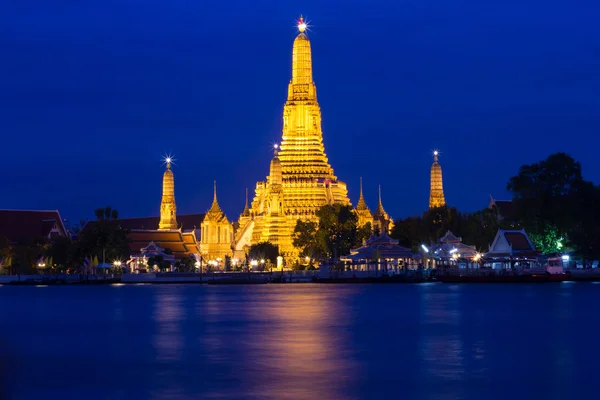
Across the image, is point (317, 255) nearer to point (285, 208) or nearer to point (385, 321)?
point (285, 208)

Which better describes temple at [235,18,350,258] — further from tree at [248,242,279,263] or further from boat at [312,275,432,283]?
boat at [312,275,432,283]

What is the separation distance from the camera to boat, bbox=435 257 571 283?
6912 cm

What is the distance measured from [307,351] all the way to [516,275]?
46203 millimetres

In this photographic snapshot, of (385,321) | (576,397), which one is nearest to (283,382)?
(576,397)

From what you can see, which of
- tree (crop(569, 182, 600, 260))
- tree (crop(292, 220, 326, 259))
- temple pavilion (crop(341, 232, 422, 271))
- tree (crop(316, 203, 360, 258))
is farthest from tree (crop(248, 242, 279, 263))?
tree (crop(569, 182, 600, 260))

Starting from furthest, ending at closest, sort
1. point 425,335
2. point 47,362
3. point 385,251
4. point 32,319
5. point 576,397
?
point 385,251 → point 32,319 → point 425,335 → point 47,362 → point 576,397

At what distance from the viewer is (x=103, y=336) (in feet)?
104

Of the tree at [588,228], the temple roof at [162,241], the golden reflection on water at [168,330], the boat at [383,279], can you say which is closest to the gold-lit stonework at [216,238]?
the temple roof at [162,241]

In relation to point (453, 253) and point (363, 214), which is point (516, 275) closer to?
point (453, 253)

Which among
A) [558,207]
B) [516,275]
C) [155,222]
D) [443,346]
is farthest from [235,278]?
[443,346]

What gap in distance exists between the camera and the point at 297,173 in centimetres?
9494

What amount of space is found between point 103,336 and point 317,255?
56.4 m

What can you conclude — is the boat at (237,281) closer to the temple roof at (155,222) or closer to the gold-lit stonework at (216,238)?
the gold-lit stonework at (216,238)

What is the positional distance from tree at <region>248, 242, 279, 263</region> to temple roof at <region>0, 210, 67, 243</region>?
18889mm
